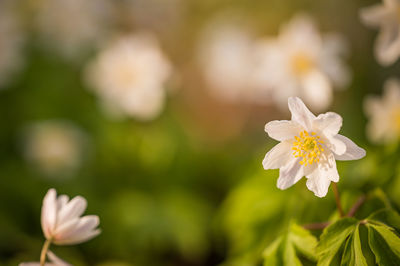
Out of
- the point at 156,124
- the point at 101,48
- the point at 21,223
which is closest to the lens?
the point at 21,223

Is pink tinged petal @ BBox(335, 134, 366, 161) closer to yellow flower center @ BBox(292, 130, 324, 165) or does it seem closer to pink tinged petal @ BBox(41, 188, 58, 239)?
yellow flower center @ BBox(292, 130, 324, 165)

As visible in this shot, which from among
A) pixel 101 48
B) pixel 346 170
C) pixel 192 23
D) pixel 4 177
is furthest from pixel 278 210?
pixel 192 23

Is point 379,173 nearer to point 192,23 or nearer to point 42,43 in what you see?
point 42,43

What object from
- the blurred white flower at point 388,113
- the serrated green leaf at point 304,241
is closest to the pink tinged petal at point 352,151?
the serrated green leaf at point 304,241

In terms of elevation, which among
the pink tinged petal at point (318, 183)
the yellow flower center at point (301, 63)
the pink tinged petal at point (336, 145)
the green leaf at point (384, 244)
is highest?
the yellow flower center at point (301, 63)

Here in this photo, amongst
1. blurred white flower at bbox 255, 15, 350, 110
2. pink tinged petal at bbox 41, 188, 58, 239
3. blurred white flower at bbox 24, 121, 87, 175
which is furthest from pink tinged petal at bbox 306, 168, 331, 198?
blurred white flower at bbox 24, 121, 87, 175

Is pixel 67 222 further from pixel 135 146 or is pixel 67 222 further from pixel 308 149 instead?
pixel 135 146

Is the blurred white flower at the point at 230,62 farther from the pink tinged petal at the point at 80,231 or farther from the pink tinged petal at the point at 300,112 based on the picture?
the pink tinged petal at the point at 80,231
